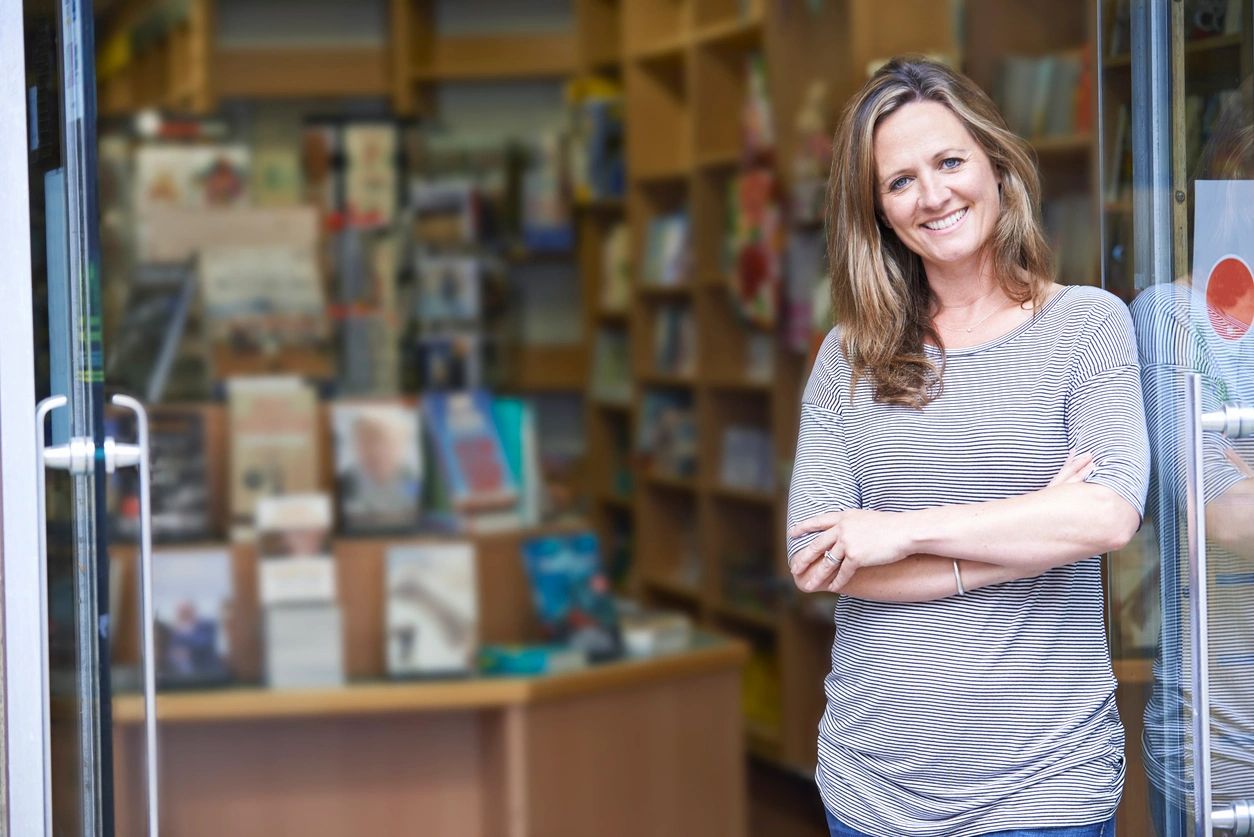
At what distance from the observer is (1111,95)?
1.73 m

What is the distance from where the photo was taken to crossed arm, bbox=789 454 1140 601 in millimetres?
1459

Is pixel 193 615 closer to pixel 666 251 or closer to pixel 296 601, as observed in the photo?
pixel 296 601

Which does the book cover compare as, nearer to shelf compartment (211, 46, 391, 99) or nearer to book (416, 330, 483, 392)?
book (416, 330, 483, 392)

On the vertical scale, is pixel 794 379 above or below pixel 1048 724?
above

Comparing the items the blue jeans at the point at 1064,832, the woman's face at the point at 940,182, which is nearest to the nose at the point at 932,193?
the woman's face at the point at 940,182

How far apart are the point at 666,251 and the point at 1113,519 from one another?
4.22 meters

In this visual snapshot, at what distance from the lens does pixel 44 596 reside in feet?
5.67

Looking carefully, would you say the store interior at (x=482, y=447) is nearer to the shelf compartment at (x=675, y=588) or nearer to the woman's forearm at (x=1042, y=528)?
the shelf compartment at (x=675, y=588)

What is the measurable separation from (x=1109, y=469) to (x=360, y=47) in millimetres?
5403

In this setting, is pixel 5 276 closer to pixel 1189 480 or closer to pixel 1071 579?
pixel 1071 579

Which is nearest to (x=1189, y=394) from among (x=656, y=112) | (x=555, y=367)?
(x=656, y=112)

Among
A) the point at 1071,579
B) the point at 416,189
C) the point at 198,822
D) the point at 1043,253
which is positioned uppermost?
the point at 416,189

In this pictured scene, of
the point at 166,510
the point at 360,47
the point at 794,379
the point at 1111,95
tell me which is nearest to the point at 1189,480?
the point at 1111,95

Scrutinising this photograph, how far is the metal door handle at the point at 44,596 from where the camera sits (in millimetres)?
1719
